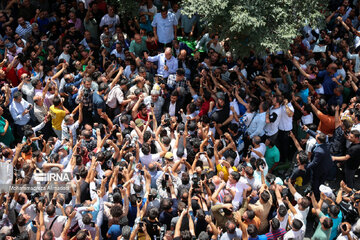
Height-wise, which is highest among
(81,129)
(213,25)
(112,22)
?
(213,25)

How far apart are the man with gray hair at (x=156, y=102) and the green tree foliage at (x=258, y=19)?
1.94 meters

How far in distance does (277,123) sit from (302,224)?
9.87 ft

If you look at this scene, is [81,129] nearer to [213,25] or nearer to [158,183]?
[158,183]

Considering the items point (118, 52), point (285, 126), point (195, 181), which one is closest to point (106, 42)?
point (118, 52)

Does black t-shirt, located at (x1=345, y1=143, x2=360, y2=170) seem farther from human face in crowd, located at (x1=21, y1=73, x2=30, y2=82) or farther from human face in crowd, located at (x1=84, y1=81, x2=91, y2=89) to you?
human face in crowd, located at (x1=21, y1=73, x2=30, y2=82)

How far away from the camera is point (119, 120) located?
994 centimetres

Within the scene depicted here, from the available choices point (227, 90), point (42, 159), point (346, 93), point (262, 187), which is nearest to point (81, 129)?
point (42, 159)

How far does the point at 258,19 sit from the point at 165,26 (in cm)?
343

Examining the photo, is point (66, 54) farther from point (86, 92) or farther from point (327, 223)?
point (327, 223)

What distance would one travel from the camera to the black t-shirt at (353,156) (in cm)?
888

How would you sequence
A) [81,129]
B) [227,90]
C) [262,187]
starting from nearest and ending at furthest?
1. [262,187]
2. [81,129]
3. [227,90]

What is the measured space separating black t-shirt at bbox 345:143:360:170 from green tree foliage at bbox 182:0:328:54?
247cm

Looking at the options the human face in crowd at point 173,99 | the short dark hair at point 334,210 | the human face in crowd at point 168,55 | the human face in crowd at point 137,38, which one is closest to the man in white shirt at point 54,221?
the human face in crowd at point 173,99

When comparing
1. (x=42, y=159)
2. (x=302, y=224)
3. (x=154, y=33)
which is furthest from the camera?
(x=154, y=33)
